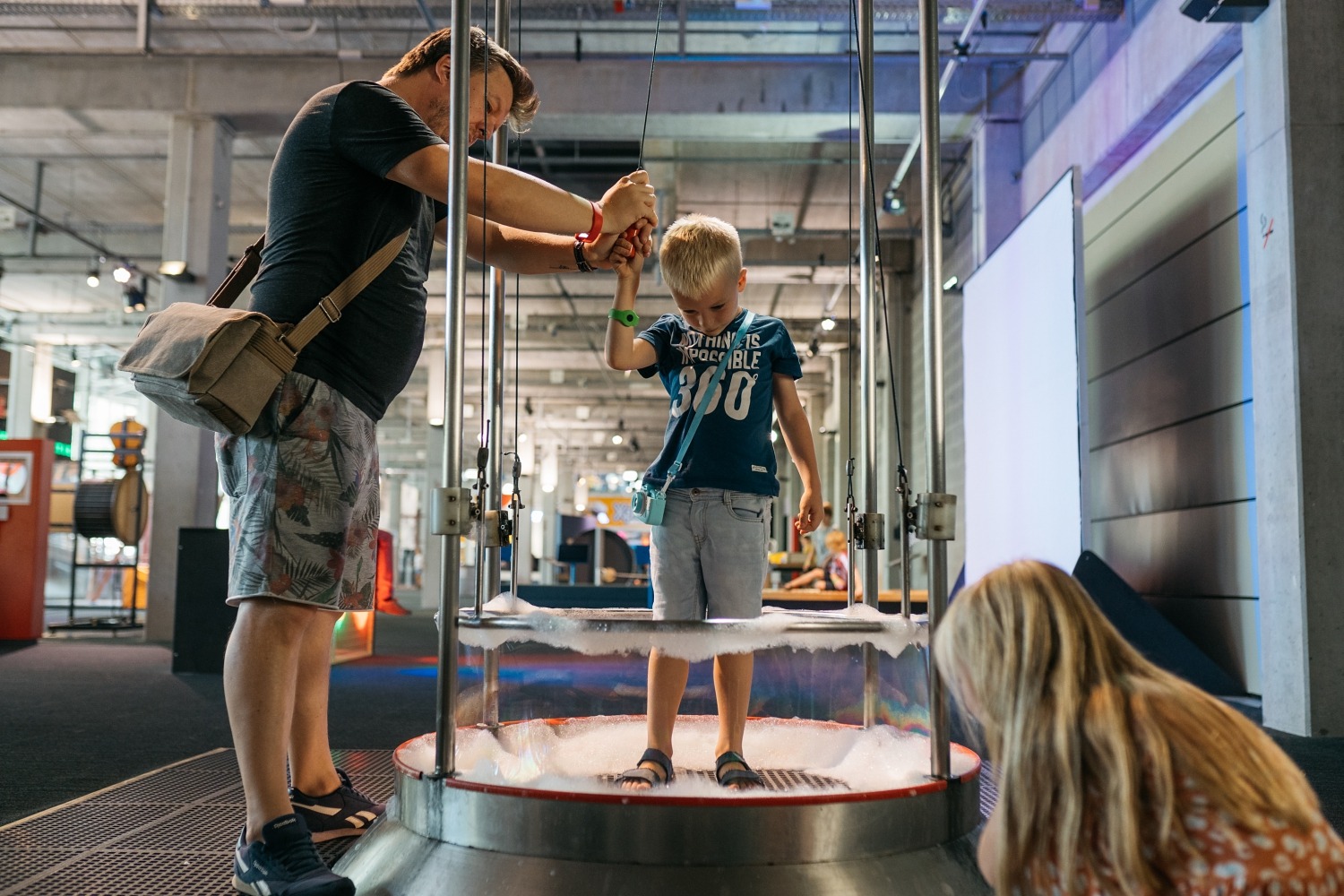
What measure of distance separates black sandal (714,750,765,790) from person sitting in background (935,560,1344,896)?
65 centimetres

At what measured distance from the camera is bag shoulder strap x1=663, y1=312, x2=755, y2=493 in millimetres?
2008

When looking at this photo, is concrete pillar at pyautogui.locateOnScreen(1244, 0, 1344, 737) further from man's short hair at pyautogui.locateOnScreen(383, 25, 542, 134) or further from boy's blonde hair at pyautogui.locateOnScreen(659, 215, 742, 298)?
man's short hair at pyautogui.locateOnScreen(383, 25, 542, 134)

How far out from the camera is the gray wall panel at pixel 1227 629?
503 cm

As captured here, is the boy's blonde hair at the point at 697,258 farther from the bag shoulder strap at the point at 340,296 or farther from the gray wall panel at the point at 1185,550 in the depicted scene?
the gray wall panel at the point at 1185,550

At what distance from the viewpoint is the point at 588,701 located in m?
2.09

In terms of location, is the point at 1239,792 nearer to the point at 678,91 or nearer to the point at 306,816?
the point at 306,816

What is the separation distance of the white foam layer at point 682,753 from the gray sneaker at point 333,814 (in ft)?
0.51

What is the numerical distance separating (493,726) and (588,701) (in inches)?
7.3

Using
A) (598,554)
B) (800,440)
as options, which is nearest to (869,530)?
(800,440)

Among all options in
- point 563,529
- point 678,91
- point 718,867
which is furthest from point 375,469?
point 563,529

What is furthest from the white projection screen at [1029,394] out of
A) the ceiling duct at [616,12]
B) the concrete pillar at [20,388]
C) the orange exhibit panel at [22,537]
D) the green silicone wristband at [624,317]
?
the concrete pillar at [20,388]

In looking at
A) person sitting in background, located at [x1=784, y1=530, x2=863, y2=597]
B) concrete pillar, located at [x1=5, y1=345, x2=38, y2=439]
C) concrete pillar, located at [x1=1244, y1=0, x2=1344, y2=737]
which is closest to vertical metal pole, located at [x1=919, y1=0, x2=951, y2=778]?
concrete pillar, located at [x1=1244, y1=0, x2=1344, y2=737]

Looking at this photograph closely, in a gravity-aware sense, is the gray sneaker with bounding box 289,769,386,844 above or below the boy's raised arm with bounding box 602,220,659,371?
below

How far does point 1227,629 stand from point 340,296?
4.91m
